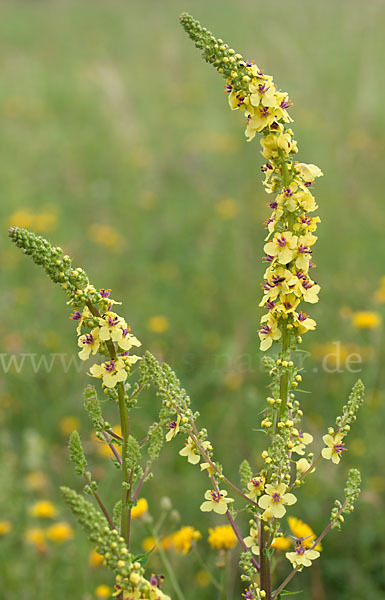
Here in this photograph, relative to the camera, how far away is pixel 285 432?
1544 millimetres

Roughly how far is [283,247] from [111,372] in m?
0.56

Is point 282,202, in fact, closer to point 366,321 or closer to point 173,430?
point 173,430

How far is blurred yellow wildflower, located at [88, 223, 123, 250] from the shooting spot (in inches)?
253

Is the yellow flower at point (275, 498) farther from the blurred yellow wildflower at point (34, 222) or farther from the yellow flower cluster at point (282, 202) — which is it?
the blurred yellow wildflower at point (34, 222)

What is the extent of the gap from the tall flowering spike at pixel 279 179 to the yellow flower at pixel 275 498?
0.36 metres

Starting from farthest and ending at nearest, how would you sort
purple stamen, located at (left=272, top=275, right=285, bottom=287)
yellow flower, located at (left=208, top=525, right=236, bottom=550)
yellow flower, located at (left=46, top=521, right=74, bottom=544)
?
1. yellow flower, located at (left=46, top=521, right=74, bottom=544)
2. yellow flower, located at (left=208, top=525, right=236, bottom=550)
3. purple stamen, located at (left=272, top=275, right=285, bottom=287)

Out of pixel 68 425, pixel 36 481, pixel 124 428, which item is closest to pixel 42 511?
pixel 36 481

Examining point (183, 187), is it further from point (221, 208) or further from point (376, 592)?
point (376, 592)

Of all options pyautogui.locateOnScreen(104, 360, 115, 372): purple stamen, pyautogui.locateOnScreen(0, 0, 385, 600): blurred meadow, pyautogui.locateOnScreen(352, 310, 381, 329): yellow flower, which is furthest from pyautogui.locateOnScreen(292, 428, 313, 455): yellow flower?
pyautogui.locateOnScreen(352, 310, 381, 329): yellow flower

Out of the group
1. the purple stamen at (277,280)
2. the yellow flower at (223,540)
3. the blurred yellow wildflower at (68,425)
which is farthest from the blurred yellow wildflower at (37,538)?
the purple stamen at (277,280)

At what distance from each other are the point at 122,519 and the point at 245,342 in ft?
10.7

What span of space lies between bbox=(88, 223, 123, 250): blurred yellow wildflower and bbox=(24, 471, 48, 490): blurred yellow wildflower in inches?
119

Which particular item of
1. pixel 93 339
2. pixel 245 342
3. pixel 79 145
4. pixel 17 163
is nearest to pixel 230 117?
pixel 79 145

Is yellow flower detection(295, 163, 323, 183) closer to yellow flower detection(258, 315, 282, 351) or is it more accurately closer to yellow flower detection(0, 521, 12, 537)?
yellow flower detection(258, 315, 282, 351)
